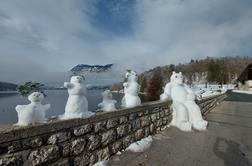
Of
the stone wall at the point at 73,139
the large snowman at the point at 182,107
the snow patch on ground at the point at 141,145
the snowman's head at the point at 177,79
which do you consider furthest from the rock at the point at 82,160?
the snowman's head at the point at 177,79

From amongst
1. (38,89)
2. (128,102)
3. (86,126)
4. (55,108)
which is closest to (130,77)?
(128,102)

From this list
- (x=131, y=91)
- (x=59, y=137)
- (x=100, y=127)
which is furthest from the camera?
(x=131, y=91)

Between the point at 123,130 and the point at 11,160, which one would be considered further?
the point at 123,130

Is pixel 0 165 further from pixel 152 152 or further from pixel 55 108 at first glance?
pixel 55 108

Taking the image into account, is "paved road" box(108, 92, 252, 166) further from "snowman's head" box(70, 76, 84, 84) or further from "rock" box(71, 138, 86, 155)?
"snowman's head" box(70, 76, 84, 84)

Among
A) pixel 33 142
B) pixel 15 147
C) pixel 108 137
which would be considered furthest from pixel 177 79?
pixel 15 147

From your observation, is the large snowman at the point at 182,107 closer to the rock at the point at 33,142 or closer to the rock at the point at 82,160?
the rock at the point at 82,160

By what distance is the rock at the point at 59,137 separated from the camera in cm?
275

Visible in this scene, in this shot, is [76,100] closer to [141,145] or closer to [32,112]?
[32,112]

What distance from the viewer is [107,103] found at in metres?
4.34

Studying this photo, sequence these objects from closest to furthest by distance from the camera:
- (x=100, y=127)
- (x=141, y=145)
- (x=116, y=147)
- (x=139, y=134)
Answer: (x=100, y=127), (x=116, y=147), (x=141, y=145), (x=139, y=134)

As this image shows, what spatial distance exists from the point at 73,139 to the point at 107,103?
135 centimetres

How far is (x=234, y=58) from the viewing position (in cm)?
11125

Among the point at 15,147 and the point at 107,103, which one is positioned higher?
the point at 107,103
